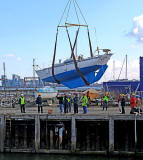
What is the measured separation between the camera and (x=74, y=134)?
15.9 metres

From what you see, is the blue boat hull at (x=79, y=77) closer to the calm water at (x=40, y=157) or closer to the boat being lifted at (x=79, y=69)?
the boat being lifted at (x=79, y=69)

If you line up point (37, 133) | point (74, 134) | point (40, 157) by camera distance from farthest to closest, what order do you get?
1. point (37, 133)
2. point (74, 134)
3. point (40, 157)

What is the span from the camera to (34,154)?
16188 millimetres

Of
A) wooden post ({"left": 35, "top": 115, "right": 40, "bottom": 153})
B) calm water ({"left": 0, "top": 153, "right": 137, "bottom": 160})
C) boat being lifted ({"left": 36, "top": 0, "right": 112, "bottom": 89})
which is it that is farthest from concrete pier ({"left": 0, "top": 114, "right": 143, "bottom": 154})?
boat being lifted ({"left": 36, "top": 0, "right": 112, "bottom": 89})

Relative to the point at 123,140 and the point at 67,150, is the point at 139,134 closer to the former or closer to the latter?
the point at 123,140

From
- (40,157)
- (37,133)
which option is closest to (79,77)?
(37,133)

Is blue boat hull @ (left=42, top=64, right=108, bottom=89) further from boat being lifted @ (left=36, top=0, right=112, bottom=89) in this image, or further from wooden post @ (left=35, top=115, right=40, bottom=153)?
wooden post @ (left=35, top=115, right=40, bottom=153)

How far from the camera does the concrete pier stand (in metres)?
15.9

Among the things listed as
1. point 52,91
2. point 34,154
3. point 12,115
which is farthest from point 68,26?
point 34,154

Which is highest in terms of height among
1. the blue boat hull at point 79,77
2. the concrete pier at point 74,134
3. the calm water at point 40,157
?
the blue boat hull at point 79,77

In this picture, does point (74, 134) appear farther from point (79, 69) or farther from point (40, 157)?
point (79, 69)

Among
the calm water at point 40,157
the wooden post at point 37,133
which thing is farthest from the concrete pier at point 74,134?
the calm water at point 40,157

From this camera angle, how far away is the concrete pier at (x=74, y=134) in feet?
52.2

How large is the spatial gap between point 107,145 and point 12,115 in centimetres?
594
